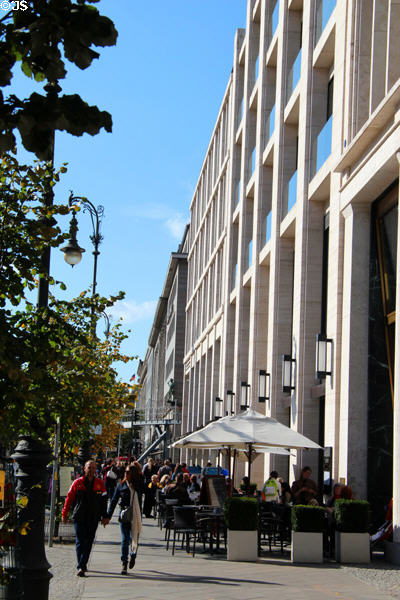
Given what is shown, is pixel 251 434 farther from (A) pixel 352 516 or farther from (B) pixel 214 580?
(B) pixel 214 580

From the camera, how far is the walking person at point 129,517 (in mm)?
12539

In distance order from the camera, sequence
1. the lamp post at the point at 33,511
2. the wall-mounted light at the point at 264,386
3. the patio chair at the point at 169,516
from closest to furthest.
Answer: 1. the lamp post at the point at 33,511
2. the patio chair at the point at 169,516
3. the wall-mounted light at the point at 264,386

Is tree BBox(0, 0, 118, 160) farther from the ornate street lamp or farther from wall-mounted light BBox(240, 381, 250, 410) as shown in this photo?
wall-mounted light BBox(240, 381, 250, 410)

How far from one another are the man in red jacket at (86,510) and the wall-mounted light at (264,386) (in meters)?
13.8

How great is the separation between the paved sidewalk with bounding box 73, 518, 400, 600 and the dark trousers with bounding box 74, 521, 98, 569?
0.28 metres

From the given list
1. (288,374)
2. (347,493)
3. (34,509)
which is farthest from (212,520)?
(34,509)

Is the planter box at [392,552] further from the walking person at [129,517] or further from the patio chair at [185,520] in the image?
the walking person at [129,517]

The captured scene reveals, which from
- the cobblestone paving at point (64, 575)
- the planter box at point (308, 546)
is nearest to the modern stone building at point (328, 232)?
the planter box at point (308, 546)

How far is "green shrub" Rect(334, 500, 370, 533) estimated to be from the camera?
1415 centimetres

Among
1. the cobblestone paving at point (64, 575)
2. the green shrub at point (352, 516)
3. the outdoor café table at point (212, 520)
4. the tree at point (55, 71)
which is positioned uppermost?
the tree at point (55, 71)

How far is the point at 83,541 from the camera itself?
1226cm

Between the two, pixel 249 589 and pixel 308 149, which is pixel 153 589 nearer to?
pixel 249 589

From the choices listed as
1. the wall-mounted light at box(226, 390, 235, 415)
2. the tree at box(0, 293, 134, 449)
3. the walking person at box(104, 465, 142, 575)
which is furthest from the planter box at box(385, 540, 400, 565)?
the wall-mounted light at box(226, 390, 235, 415)

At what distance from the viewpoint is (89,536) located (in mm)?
12375
